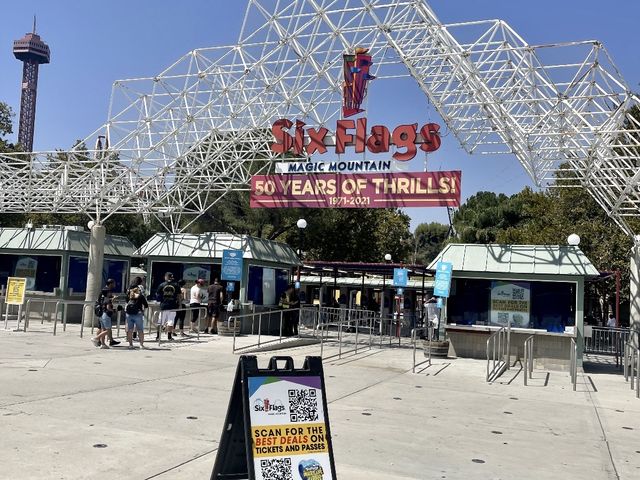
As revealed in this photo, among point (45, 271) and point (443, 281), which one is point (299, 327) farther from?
point (45, 271)

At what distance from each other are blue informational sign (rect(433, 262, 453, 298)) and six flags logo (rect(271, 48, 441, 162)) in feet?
13.0

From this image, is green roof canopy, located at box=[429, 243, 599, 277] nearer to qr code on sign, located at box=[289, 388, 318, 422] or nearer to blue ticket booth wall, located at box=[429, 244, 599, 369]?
blue ticket booth wall, located at box=[429, 244, 599, 369]

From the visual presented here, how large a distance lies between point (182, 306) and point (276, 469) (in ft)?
60.4

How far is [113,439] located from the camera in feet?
24.7

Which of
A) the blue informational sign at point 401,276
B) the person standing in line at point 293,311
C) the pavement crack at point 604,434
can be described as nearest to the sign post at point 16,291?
the person standing in line at point 293,311

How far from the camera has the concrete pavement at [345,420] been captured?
696cm

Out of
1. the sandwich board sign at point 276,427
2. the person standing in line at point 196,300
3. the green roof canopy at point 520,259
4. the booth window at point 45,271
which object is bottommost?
the sandwich board sign at point 276,427

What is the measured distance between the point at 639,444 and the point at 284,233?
37.3m

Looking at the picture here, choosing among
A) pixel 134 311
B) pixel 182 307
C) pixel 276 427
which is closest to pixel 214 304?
pixel 182 307

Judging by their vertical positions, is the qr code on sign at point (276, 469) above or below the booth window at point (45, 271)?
below

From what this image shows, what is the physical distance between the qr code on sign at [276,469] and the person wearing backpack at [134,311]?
1210 centimetres

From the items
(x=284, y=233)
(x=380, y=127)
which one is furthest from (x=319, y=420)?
(x=284, y=233)

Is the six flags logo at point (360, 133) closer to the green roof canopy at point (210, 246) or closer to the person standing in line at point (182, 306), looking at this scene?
the green roof canopy at point (210, 246)

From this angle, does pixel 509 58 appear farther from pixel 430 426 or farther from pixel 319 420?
pixel 319 420
